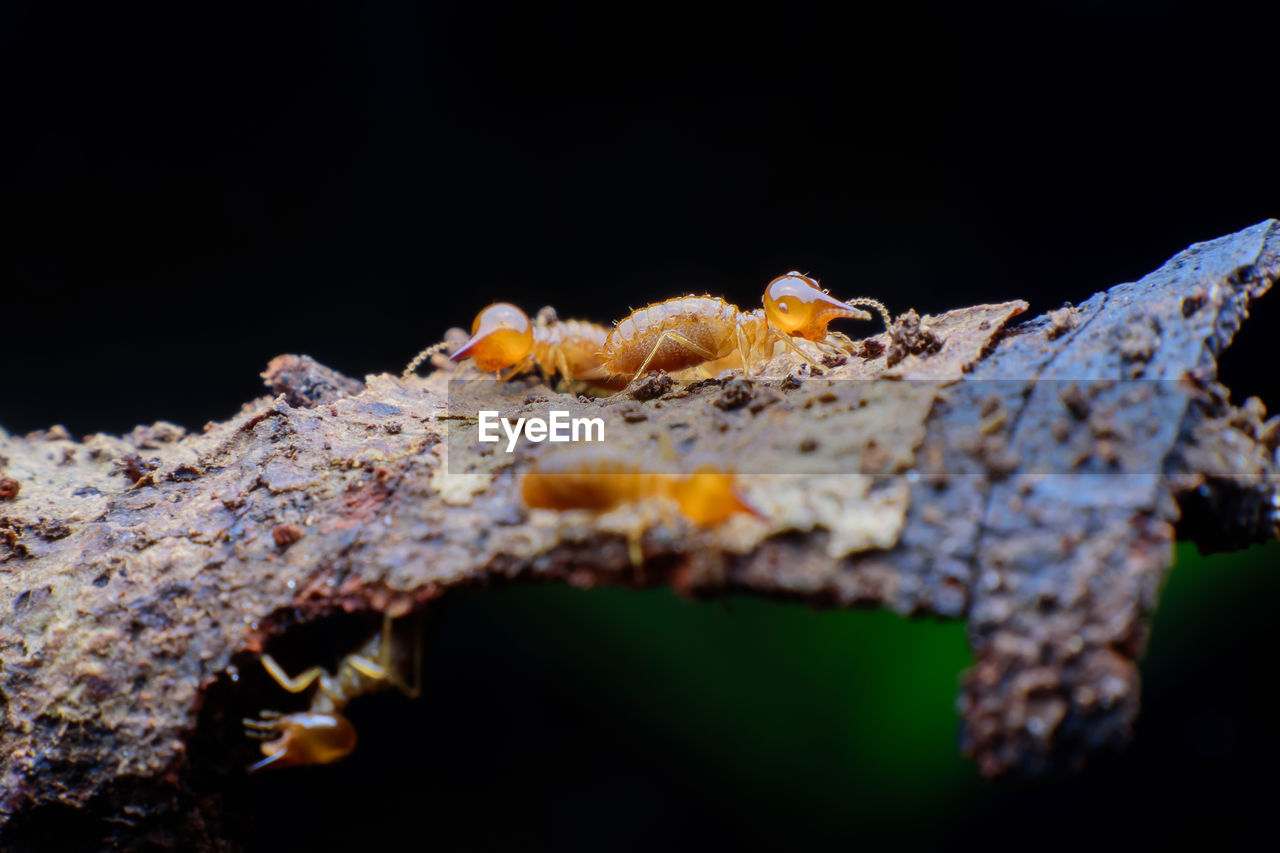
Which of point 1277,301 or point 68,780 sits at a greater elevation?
point 1277,301

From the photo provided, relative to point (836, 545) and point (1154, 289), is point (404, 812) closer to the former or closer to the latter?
point (836, 545)

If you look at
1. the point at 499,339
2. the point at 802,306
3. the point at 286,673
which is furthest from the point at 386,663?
the point at 802,306

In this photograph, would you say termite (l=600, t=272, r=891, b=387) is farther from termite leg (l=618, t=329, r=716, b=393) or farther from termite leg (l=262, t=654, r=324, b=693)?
termite leg (l=262, t=654, r=324, b=693)

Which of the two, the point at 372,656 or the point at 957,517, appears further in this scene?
the point at 372,656

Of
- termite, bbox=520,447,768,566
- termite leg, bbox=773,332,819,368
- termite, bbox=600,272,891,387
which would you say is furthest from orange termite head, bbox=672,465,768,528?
termite, bbox=600,272,891,387

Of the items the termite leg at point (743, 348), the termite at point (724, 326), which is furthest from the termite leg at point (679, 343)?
the termite leg at point (743, 348)

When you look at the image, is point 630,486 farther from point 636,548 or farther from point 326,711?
point 326,711

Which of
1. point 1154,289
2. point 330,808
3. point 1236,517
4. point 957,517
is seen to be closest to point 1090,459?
point 957,517

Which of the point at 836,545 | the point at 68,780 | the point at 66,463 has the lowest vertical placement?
the point at 68,780
